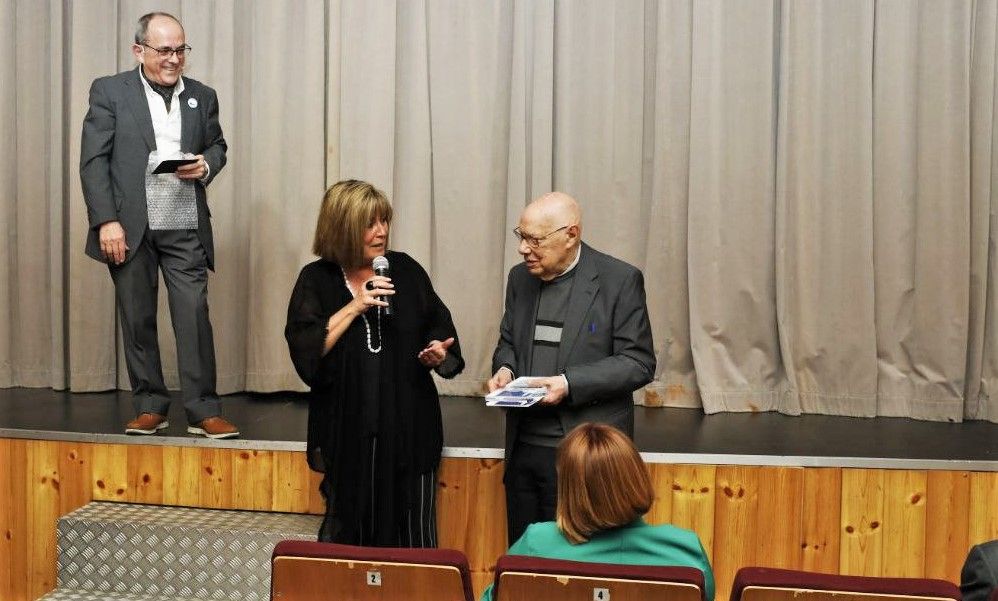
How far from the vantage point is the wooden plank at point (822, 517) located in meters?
4.17

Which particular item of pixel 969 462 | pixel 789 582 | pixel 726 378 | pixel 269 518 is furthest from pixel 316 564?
pixel 726 378

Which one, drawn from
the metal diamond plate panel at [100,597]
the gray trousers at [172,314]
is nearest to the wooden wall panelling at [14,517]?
the metal diamond plate panel at [100,597]

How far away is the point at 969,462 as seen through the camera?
416 cm

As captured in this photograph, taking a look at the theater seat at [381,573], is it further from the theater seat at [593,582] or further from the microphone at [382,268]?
the microphone at [382,268]

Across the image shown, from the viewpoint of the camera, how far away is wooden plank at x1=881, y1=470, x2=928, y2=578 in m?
4.14

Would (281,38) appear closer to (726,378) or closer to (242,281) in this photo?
(242,281)

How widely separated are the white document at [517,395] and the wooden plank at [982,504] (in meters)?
1.73

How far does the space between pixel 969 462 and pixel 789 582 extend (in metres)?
2.09

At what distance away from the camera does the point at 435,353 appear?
12.6ft

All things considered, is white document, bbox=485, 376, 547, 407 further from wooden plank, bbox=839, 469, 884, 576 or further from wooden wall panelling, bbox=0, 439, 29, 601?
wooden wall panelling, bbox=0, 439, 29, 601

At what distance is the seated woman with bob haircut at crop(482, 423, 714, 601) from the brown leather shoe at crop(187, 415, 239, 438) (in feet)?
7.16

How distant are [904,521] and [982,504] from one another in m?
0.28

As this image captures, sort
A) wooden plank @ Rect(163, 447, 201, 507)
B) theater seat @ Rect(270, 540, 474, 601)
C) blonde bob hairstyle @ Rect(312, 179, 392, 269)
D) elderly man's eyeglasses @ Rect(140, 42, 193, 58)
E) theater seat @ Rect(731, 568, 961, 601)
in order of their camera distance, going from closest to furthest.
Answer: theater seat @ Rect(731, 568, 961, 601) → theater seat @ Rect(270, 540, 474, 601) → blonde bob hairstyle @ Rect(312, 179, 392, 269) → elderly man's eyeglasses @ Rect(140, 42, 193, 58) → wooden plank @ Rect(163, 447, 201, 507)

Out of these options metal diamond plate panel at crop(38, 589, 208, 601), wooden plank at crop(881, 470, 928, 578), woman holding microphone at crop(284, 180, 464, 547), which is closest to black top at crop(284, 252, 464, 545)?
woman holding microphone at crop(284, 180, 464, 547)
